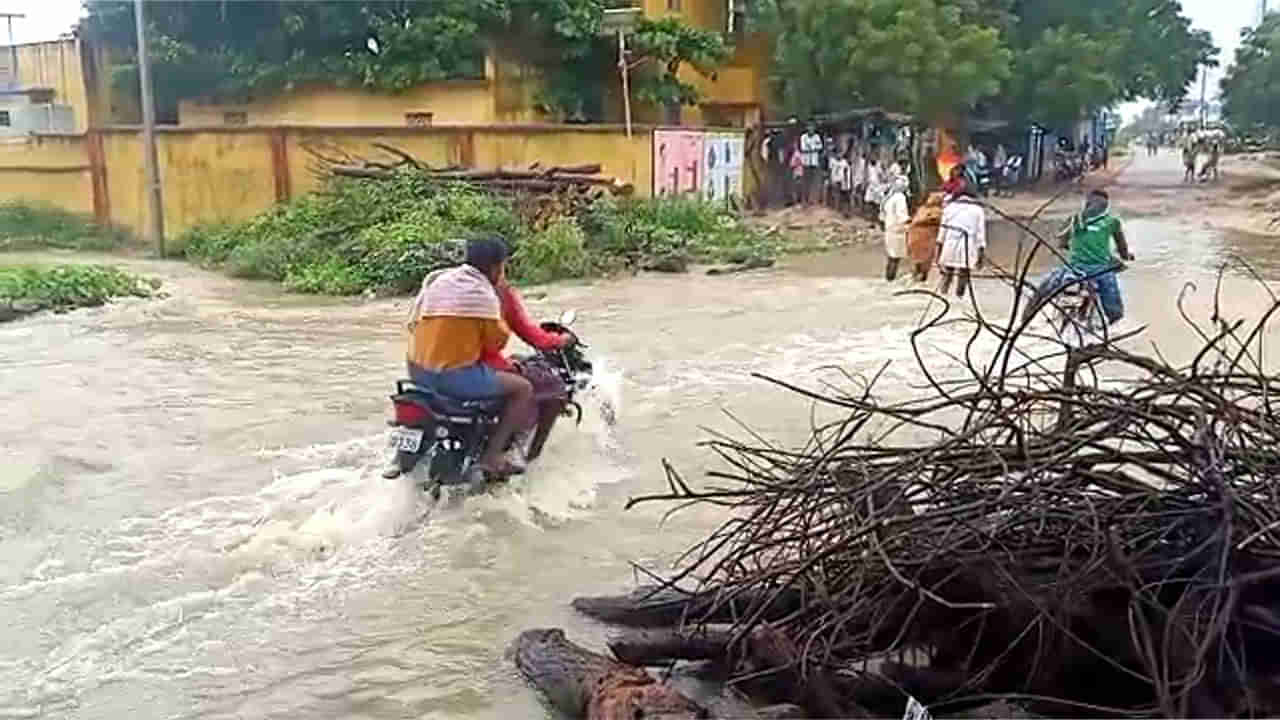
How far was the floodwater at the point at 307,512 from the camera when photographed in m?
5.57

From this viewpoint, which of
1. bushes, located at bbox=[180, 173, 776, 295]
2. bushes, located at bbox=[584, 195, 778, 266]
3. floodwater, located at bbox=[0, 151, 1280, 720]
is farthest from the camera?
bushes, located at bbox=[584, 195, 778, 266]

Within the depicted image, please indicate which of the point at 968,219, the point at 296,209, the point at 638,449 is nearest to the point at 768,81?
the point at 296,209

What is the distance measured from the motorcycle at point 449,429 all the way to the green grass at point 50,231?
20.6 metres

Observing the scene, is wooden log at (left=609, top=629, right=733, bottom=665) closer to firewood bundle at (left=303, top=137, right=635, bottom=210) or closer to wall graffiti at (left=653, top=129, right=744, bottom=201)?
firewood bundle at (left=303, top=137, right=635, bottom=210)

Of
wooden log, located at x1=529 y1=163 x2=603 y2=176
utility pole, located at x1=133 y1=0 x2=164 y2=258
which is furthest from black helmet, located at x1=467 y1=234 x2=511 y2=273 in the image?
utility pole, located at x1=133 y1=0 x2=164 y2=258

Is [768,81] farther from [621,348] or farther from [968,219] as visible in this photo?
[621,348]

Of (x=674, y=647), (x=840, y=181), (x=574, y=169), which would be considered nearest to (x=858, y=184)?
(x=840, y=181)

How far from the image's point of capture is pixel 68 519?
7.87 meters

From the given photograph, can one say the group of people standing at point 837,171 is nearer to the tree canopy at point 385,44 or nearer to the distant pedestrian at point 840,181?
the distant pedestrian at point 840,181

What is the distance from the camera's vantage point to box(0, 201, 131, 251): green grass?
86.6 feet

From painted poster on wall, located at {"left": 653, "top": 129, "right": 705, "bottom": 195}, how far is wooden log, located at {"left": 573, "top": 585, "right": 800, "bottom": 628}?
804 inches

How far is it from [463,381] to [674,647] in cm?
279

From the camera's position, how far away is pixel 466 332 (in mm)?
7332

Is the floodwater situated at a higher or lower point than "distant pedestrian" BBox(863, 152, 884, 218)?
lower
